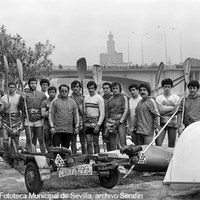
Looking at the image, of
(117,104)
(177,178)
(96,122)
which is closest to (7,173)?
(96,122)

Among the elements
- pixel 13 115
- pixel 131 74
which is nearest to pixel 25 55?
pixel 13 115

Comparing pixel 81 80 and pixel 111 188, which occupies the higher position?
pixel 81 80

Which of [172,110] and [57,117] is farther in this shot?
[172,110]

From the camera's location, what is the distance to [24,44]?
78.7 ft

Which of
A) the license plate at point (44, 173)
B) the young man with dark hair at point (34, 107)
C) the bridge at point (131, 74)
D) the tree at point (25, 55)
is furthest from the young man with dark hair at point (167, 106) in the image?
Result: the bridge at point (131, 74)

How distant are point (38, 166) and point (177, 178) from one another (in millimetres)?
1772

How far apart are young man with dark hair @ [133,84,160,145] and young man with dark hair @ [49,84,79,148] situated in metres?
1.03

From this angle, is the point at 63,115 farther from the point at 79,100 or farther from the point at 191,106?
the point at 191,106

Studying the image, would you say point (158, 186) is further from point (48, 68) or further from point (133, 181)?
point (48, 68)

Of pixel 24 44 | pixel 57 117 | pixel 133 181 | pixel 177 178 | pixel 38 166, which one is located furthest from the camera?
pixel 24 44

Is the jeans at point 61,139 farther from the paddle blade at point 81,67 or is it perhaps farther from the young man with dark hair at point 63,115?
the paddle blade at point 81,67

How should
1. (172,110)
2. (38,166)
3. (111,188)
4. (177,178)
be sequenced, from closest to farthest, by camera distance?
(177,178), (38,166), (111,188), (172,110)

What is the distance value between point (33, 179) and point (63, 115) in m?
1.49

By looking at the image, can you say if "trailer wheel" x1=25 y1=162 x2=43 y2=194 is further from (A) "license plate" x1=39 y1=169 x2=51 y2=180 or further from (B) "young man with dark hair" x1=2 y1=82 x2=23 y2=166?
(B) "young man with dark hair" x1=2 y1=82 x2=23 y2=166
